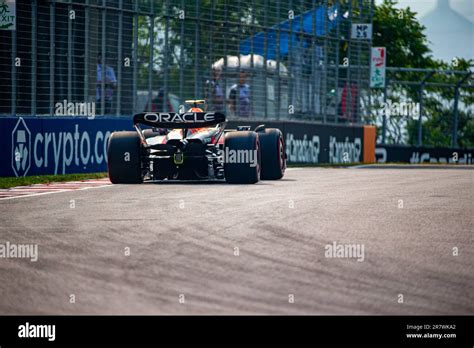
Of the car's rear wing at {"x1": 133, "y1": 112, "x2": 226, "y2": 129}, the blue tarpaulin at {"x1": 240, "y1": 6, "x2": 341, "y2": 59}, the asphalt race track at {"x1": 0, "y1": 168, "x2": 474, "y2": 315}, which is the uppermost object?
the blue tarpaulin at {"x1": 240, "y1": 6, "x2": 341, "y2": 59}

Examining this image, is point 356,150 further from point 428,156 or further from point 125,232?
point 125,232

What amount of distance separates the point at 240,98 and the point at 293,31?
3538 mm

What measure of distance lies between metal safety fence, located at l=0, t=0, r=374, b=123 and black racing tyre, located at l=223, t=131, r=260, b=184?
4564mm

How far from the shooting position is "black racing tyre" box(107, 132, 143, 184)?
666 inches

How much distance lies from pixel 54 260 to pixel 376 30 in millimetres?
41240

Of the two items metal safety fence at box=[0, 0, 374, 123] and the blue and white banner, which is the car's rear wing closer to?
the blue and white banner

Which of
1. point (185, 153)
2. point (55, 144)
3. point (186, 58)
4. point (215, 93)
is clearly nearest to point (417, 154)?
point (215, 93)

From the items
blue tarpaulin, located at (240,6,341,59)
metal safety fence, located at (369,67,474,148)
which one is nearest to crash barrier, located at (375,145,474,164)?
metal safety fence, located at (369,67,474,148)

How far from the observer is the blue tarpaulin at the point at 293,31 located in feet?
90.2

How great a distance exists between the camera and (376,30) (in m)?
48.3

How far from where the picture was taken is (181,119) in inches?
672

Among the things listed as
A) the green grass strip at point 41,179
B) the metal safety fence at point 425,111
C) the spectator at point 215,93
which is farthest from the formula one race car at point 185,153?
the metal safety fence at point 425,111

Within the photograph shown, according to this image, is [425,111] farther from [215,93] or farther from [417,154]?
[215,93]

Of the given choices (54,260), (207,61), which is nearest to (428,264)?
(54,260)
